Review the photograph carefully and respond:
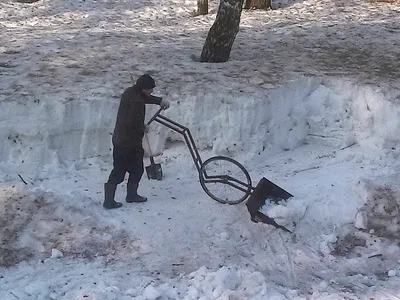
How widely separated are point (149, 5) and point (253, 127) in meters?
6.50

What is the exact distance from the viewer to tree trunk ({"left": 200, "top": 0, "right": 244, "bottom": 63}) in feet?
32.8

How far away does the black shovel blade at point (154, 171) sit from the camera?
7797 mm

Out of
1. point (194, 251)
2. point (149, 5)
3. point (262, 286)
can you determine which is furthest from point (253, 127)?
point (149, 5)

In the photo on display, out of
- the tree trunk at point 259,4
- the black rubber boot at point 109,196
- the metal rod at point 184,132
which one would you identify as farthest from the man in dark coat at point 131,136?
the tree trunk at point 259,4

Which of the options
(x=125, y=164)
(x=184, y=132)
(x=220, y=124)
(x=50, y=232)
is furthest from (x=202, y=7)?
(x=50, y=232)

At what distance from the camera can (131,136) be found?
272 inches

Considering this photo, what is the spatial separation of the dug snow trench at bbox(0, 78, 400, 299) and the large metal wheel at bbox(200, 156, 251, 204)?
0.19m

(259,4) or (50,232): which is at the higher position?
(259,4)

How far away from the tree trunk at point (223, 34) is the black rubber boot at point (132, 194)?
3.64m

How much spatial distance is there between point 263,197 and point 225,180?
0.51 meters

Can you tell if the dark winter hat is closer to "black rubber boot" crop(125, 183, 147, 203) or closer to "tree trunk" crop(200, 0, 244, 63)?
"black rubber boot" crop(125, 183, 147, 203)

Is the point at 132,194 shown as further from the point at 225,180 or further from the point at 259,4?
the point at 259,4

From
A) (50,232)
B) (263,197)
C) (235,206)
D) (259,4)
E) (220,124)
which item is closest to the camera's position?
(50,232)

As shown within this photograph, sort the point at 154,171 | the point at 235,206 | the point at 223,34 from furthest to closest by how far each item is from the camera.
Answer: the point at 223,34 → the point at 154,171 → the point at 235,206
